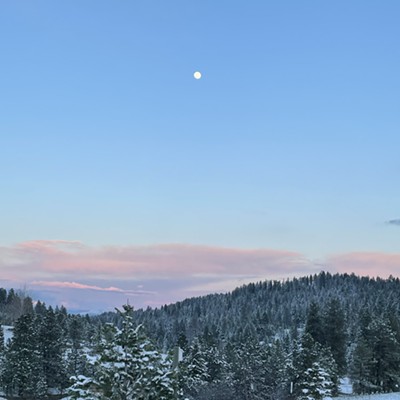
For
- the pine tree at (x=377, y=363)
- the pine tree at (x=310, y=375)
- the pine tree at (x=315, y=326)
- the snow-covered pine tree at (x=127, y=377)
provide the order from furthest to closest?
the pine tree at (x=315, y=326) < the pine tree at (x=377, y=363) < the pine tree at (x=310, y=375) < the snow-covered pine tree at (x=127, y=377)

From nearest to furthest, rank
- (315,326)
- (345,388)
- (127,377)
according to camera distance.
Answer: (127,377) → (315,326) → (345,388)

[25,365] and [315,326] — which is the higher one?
[315,326]

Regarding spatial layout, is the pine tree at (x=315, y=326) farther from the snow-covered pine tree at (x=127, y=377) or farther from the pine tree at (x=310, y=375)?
the snow-covered pine tree at (x=127, y=377)

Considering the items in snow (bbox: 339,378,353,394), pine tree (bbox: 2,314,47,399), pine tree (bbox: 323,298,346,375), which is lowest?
snow (bbox: 339,378,353,394)

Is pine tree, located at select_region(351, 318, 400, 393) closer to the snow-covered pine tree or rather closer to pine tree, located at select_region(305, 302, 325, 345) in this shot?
pine tree, located at select_region(305, 302, 325, 345)

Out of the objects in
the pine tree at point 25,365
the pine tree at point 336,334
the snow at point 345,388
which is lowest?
the snow at point 345,388

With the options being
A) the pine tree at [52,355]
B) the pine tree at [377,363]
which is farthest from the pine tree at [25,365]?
the pine tree at [377,363]

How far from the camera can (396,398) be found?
156ft

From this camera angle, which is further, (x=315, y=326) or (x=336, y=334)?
(x=315, y=326)

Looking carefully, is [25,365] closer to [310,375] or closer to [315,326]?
[310,375]

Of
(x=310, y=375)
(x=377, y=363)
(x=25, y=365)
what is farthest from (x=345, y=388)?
(x=25, y=365)

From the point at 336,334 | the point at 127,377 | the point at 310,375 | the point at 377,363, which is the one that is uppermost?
the point at 127,377

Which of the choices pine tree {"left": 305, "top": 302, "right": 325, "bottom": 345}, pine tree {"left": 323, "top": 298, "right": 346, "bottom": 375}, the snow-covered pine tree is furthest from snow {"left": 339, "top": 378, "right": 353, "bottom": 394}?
the snow-covered pine tree

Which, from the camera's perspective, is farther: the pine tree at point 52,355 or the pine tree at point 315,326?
the pine tree at point 315,326
